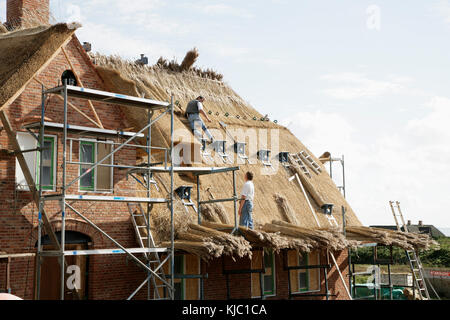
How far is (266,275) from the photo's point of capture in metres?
19.3

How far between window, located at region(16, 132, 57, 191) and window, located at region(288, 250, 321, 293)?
908 cm

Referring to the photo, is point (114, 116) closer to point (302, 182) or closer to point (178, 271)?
point (178, 271)

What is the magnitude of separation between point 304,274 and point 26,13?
1277 cm

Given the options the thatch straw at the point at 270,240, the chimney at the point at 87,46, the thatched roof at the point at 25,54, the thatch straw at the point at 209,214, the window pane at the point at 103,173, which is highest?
the chimney at the point at 87,46

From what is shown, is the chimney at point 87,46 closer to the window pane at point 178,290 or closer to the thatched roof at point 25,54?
the thatched roof at point 25,54

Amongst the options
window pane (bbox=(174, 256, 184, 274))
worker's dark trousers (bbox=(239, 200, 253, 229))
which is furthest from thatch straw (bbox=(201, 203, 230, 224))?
window pane (bbox=(174, 256, 184, 274))

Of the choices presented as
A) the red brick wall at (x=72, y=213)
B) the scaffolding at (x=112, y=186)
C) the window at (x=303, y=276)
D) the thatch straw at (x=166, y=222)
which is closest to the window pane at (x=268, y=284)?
the window at (x=303, y=276)

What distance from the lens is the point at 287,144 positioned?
25.1 m

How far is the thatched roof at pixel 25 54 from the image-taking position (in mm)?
13034

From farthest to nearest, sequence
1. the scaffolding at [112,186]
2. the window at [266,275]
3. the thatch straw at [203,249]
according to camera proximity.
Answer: the window at [266,275] < the thatch straw at [203,249] < the scaffolding at [112,186]

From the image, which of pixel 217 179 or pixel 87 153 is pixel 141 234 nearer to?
pixel 87 153

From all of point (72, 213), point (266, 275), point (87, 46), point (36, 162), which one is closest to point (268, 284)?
point (266, 275)

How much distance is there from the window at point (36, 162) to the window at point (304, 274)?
908 cm

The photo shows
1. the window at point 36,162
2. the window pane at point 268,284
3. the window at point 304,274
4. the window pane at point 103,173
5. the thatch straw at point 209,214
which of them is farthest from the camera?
the window at point 304,274
